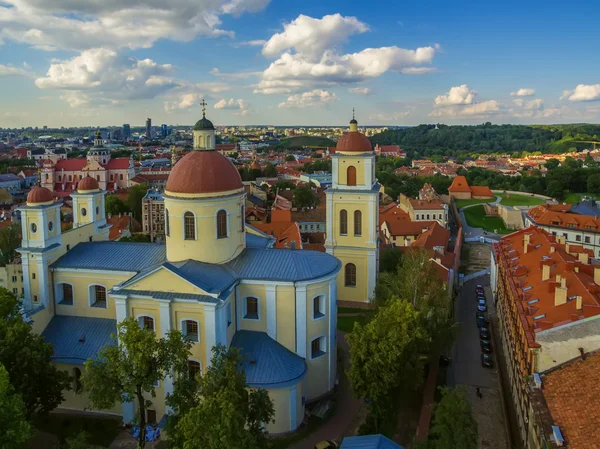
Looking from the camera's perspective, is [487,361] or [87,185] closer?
[487,361]

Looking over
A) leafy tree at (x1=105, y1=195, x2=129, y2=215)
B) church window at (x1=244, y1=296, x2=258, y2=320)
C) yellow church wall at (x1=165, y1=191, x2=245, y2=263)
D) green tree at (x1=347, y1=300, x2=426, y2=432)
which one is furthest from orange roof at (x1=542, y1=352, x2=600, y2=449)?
leafy tree at (x1=105, y1=195, x2=129, y2=215)

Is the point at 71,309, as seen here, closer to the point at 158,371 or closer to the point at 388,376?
the point at 158,371

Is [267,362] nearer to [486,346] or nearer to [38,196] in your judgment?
[38,196]

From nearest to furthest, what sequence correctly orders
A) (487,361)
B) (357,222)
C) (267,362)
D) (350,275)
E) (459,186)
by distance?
1. (267,362)
2. (487,361)
3. (357,222)
4. (350,275)
5. (459,186)

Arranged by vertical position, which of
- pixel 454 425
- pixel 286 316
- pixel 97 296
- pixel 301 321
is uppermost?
pixel 97 296

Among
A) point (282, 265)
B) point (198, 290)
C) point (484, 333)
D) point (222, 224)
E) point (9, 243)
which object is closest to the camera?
point (198, 290)

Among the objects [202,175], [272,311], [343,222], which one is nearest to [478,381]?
[272,311]

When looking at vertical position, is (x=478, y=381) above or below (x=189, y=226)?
below

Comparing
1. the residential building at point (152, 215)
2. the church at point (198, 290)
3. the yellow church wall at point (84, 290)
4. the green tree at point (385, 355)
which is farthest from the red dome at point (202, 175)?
the residential building at point (152, 215)
